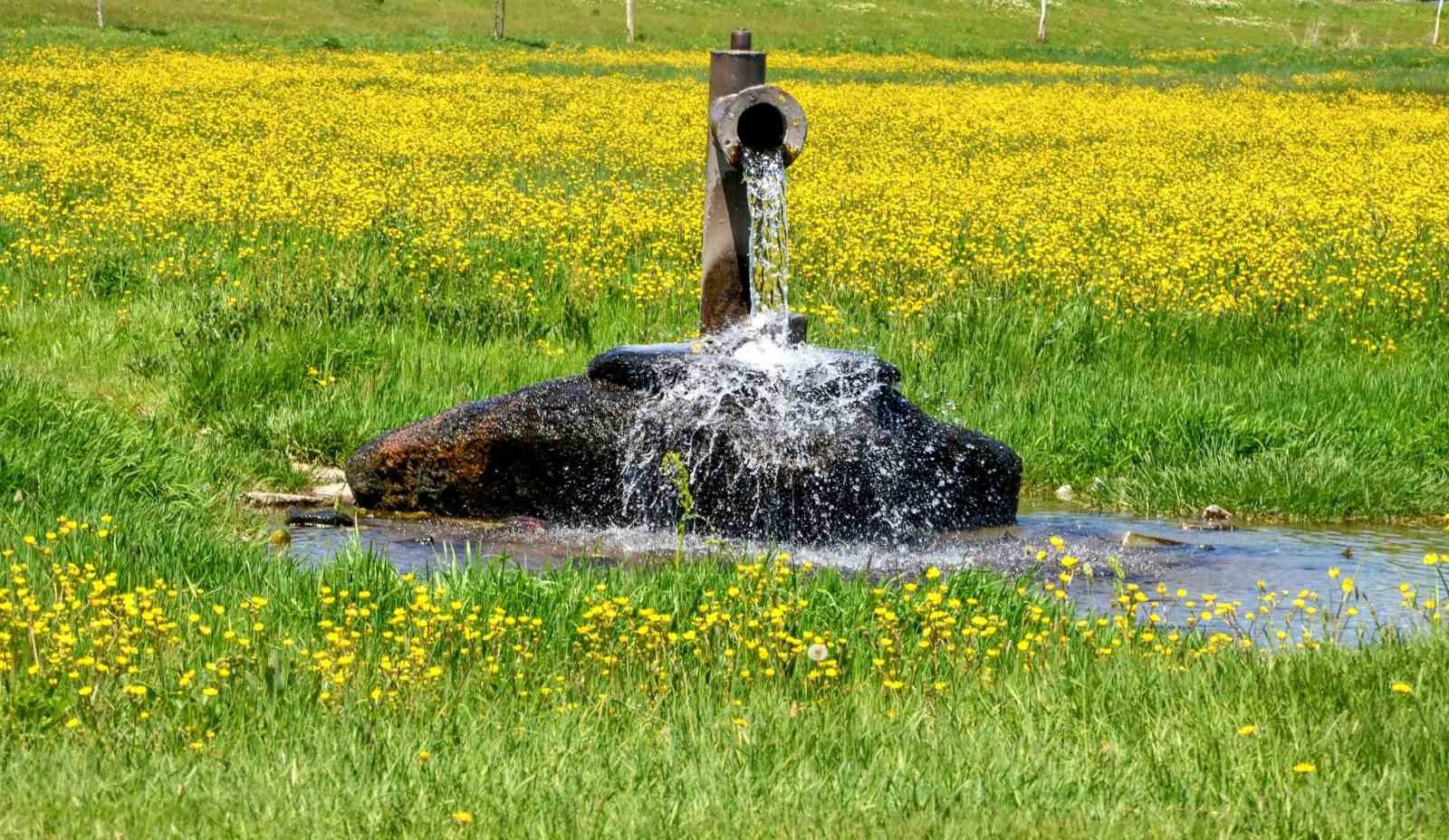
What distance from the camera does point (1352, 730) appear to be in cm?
490

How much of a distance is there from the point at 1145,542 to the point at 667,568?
2.99 m

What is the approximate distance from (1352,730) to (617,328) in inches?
322

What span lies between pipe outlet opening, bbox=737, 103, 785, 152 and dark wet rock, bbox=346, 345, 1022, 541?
124 centimetres

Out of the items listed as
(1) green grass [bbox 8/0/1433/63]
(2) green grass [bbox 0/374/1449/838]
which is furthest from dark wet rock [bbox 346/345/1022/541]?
(1) green grass [bbox 8/0/1433/63]

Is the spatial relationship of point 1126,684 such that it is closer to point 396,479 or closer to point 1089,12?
point 396,479

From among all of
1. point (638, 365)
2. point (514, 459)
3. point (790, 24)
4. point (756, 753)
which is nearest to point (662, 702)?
point (756, 753)

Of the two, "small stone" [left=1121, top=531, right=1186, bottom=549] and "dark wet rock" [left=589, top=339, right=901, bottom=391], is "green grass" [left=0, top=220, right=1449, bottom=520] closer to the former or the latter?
"small stone" [left=1121, top=531, right=1186, bottom=549]

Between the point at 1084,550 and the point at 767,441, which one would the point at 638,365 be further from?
the point at 1084,550

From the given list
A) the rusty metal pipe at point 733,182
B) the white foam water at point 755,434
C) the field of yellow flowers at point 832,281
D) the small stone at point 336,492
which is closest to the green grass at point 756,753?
the white foam water at point 755,434

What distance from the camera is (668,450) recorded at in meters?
8.83

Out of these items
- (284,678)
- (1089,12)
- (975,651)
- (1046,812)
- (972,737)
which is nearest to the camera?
(1046,812)

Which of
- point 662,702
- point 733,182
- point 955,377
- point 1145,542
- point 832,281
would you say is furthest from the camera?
point 832,281

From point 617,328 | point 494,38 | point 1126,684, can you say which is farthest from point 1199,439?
point 494,38

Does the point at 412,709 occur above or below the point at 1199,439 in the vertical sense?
above
